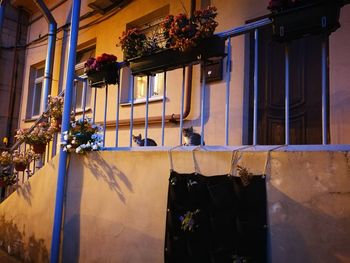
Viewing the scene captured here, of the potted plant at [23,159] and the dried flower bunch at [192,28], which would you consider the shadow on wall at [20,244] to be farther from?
the dried flower bunch at [192,28]

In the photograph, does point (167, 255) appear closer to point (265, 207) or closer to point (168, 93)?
point (265, 207)

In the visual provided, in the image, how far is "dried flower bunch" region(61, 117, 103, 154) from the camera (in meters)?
3.62

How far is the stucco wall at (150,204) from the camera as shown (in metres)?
1.97

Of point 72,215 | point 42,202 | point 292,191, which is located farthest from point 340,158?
point 42,202

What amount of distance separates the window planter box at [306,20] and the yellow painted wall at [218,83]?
1.60 metres

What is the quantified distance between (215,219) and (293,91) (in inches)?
90.3

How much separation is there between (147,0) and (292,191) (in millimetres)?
4745

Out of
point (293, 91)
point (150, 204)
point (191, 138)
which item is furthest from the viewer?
point (293, 91)

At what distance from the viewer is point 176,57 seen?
295cm

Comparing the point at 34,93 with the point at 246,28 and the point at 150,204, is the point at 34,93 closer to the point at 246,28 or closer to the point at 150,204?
the point at 150,204

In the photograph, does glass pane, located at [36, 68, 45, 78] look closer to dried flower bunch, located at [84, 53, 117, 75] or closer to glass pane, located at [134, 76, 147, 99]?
glass pane, located at [134, 76, 147, 99]

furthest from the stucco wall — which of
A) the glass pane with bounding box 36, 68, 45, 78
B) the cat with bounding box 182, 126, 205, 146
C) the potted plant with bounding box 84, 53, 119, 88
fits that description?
the glass pane with bounding box 36, 68, 45, 78

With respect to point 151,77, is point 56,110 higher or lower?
lower

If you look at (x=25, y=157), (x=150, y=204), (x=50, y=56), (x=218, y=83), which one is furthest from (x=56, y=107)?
(x=50, y=56)
